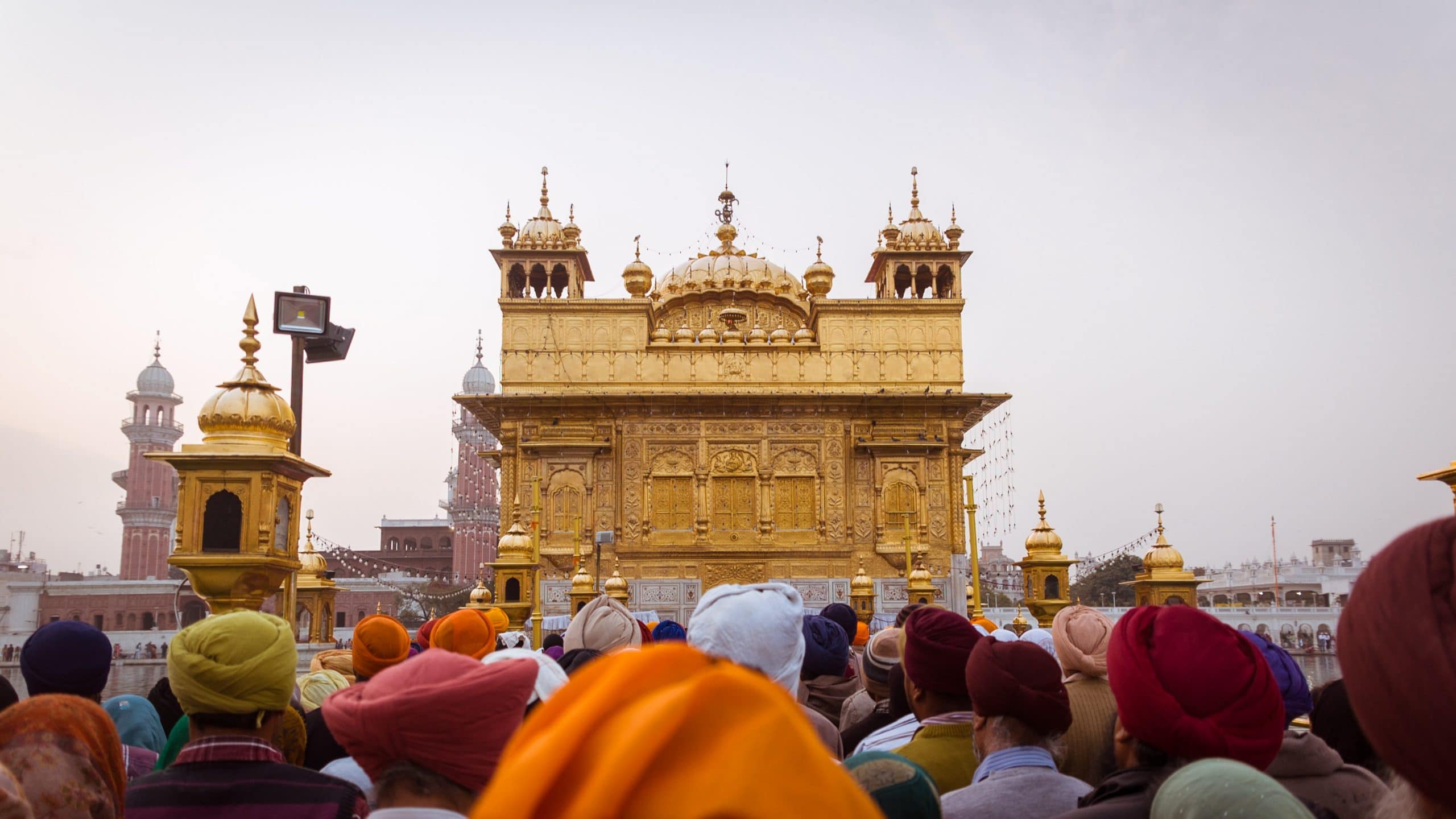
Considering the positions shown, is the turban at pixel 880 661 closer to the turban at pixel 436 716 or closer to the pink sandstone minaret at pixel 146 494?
the turban at pixel 436 716

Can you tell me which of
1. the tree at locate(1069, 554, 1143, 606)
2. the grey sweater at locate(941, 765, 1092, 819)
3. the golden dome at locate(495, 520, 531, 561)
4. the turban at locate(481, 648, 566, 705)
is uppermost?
the golden dome at locate(495, 520, 531, 561)

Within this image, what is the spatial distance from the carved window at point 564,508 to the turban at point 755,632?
77.4 feet

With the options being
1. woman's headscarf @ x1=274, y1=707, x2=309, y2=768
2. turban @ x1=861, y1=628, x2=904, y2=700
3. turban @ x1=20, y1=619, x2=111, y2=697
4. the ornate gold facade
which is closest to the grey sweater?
turban @ x1=861, y1=628, x2=904, y2=700

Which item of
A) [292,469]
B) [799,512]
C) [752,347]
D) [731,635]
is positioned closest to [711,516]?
[799,512]

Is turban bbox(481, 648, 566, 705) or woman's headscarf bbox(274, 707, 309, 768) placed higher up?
turban bbox(481, 648, 566, 705)

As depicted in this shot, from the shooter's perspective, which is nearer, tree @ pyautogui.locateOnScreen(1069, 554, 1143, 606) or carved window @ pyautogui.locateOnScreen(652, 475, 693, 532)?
carved window @ pyautogui.locateOnScreen(652, 475, 693, 532)

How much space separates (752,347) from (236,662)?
2528cm

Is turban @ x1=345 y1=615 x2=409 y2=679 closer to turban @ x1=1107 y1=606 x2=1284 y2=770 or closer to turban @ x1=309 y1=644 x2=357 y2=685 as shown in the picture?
turban @ x1=309 y1=644 x2=357 y2=685

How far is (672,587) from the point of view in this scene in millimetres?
25406

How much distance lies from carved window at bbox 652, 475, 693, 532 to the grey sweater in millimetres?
23865

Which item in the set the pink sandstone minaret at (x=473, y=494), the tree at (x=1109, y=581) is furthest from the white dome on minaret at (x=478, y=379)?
the tree at (x=1109, y=581)

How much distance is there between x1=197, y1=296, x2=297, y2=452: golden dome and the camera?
7.02 m

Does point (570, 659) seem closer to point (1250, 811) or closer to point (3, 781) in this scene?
point (3, 781)

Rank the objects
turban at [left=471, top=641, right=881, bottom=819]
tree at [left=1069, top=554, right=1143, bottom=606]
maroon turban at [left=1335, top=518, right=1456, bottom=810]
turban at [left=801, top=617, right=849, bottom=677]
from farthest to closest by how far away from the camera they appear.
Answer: tree at [left=1069, top=554, right=1143, bottom=606] < turban at [left=801, top=617, right=849, bottom=677] < maroon turban at [left=1335, top=518, right=1456, bottom=810] < turban at [left=471, top=641, right=881, bottom=819]
